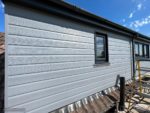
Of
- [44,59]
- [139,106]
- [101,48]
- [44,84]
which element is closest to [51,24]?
[44,59]

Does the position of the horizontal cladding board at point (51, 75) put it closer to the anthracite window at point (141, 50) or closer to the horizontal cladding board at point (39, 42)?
the horizontal cladding board at point (39, 42)

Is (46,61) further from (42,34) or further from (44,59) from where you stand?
(42,34)

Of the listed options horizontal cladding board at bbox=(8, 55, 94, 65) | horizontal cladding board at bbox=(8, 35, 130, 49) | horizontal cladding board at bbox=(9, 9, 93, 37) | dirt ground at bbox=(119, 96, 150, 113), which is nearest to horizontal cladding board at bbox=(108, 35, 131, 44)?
horizontal cladding board at bbox=(8, 35, 130, 49)

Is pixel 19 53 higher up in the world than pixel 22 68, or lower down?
higher up

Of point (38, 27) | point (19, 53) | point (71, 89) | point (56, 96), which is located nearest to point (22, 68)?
point (19, 53)

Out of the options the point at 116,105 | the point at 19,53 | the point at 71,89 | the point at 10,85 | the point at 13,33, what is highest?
the point at 13,33

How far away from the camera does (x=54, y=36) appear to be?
3416mm

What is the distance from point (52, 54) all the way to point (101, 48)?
247 cm

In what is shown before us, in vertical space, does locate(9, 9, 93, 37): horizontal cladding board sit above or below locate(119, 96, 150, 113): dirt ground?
above

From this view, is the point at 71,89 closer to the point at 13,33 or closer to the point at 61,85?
the point at 61,85

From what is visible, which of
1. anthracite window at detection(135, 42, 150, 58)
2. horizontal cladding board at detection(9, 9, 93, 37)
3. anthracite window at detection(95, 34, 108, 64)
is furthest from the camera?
anthracite window at detection(135, 42, 150, 58)

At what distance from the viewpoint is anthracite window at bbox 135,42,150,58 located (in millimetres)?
8744

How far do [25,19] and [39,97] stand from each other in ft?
5.55

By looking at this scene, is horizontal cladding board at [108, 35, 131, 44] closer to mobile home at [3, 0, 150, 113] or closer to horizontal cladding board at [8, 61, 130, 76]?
mobile home at [3, 0, 150, 113]
